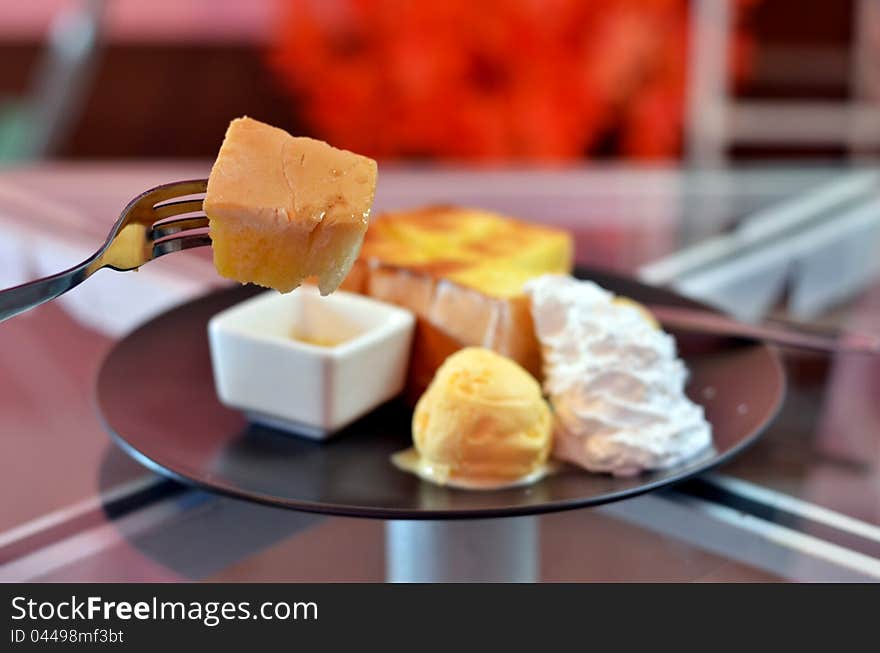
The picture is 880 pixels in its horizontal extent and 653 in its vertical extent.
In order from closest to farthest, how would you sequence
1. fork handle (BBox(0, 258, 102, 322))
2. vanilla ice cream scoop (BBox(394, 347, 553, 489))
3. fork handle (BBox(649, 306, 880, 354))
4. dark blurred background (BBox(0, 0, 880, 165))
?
fork handle (BBox(0, 258, 102, 322)) < vanilla ice cream scoop (BBox(394, 347, 553, 489)) < fork handle (BBox(649, 306, 880, 354)) < dark blurred background (BBox(0, 0, 880, 165))

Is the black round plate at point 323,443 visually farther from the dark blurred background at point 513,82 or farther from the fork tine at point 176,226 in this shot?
the dark blurred background at point 513,82

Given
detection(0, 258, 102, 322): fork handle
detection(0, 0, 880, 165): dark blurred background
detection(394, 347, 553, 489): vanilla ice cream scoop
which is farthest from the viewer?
detection(0, 0, 880, 165): dark blurred background

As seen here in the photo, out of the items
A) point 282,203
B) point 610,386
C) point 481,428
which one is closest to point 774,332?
point 610,386

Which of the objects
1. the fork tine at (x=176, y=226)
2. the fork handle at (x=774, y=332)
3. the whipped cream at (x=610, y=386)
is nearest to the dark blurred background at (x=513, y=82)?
the fork handle at (x=774, y=332)

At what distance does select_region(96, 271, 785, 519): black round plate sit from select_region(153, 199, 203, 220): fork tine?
0.18 m

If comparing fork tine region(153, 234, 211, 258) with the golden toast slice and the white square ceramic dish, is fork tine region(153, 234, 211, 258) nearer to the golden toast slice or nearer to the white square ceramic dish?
the golden toast slice

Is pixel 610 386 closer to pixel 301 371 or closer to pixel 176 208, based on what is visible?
pixel 301 371

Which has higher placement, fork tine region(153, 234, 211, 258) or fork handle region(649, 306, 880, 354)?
fork tine region(153, 234, 211, 258)

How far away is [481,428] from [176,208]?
25cm

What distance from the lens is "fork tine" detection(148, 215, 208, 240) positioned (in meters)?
0.60

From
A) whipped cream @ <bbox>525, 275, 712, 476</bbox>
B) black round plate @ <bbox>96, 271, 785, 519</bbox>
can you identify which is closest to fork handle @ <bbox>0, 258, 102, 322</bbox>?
black round plate @ <bbox>96, 271, 785, 519</bbox>

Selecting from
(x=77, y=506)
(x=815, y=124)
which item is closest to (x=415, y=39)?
(x=815, y=124)

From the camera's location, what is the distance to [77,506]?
2.35 ft

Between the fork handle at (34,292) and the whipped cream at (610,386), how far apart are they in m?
0.37
